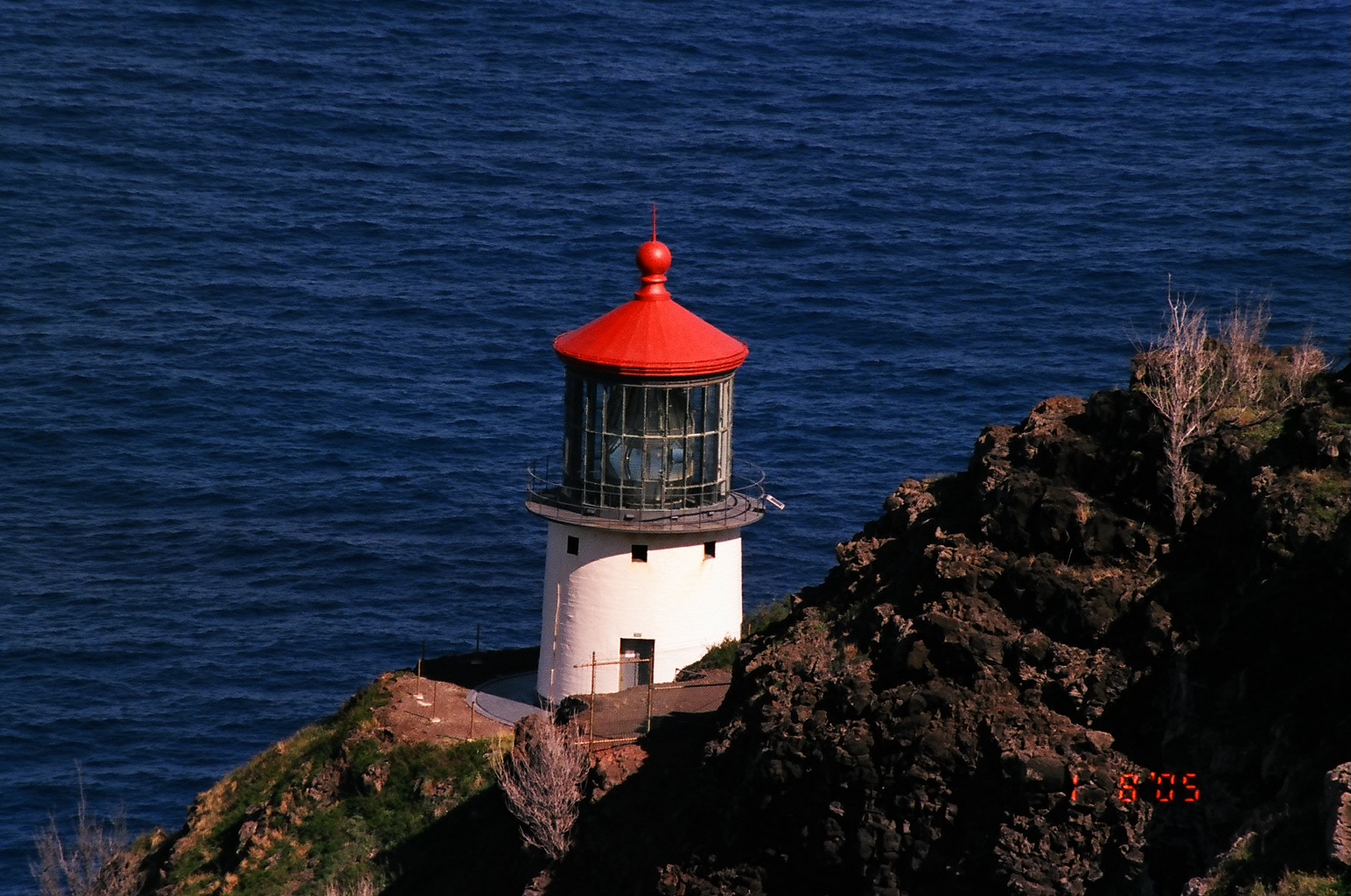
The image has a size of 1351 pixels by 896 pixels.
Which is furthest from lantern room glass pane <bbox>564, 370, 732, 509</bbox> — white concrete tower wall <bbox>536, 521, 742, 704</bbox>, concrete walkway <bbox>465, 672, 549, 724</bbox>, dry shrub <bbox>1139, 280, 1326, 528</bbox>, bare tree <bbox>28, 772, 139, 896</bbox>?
bare tree <bbox>28, 772, 139, 896</bbox>

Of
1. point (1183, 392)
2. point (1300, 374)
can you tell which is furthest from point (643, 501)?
point (1300, 374)

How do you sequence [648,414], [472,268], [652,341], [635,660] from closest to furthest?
[652,341] → [648,414] → [635,660] → [472,268]

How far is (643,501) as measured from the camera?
112ft

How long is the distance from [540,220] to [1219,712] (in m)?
72.9

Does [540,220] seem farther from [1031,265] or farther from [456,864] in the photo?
[456,864]

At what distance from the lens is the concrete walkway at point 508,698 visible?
115ft

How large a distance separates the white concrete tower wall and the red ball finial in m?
3.89

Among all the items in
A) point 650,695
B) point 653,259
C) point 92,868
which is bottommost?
point 92,868

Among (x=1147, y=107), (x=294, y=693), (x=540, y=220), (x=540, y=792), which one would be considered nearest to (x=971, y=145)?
(x=1147, y=107)

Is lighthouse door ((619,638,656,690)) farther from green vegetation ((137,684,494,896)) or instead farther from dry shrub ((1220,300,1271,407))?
dry shrub ((1220,300,1271,407))

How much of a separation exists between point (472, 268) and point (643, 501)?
55.8 m

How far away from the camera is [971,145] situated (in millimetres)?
103312

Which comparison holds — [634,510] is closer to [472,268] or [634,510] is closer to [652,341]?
[652,341]

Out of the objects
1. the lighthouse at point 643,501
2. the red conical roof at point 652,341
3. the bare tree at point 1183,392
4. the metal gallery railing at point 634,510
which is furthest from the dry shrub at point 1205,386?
the metal gallery railing at point 634,510
